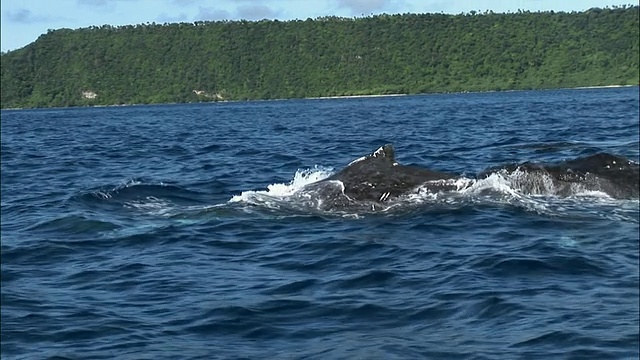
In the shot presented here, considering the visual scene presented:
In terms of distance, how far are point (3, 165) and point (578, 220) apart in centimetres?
2339

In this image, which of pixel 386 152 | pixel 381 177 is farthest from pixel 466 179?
pixel 381 177

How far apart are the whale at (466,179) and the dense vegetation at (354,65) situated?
142m

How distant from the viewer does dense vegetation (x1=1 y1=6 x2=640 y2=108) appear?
167 m

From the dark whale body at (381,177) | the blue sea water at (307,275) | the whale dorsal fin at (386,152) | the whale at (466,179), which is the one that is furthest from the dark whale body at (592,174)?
the whale dorsal fin at (386,152)

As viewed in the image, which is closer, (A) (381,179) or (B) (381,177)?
(A) (381,179)

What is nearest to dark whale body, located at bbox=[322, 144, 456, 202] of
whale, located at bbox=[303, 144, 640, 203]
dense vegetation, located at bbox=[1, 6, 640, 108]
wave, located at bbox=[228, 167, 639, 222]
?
whale, located at bbox=[303, 144, 640, 203]

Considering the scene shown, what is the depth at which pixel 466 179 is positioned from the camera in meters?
19.5

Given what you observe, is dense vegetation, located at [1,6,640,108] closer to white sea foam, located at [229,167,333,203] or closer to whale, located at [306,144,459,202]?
white sea foam, located at [229,167,333,203]

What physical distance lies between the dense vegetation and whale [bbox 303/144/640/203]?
141990mm

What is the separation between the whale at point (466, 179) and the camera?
59.9ft

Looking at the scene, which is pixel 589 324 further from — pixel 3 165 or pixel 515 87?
pixel 515 87

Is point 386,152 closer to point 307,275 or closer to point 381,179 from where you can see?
point 381,179

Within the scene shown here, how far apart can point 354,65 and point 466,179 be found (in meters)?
170

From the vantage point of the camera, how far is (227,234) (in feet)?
52.9
